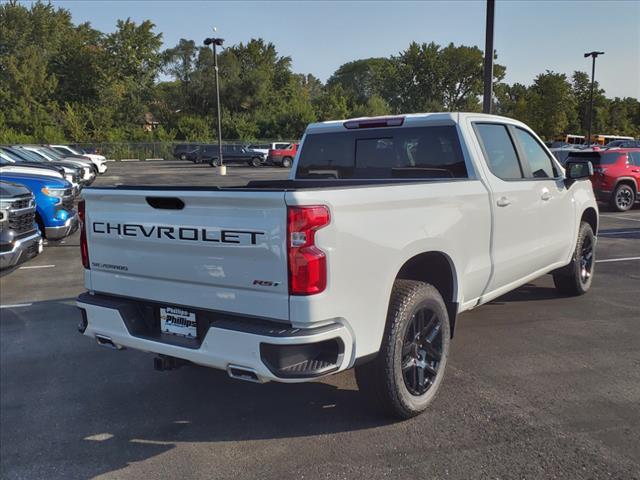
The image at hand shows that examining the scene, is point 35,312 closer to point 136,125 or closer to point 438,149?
point 438,149

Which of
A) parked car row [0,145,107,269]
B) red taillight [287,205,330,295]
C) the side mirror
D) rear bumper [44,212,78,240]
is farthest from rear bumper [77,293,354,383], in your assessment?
rear bumper [44,212,78,240]

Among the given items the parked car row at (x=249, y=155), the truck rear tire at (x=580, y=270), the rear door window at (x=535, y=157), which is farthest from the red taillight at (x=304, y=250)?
the parked car row at (x=249, y=155)

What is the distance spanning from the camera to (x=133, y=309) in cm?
351

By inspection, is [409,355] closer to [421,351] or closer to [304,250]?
[421,351]

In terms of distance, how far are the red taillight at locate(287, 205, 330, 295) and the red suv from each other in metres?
14.2

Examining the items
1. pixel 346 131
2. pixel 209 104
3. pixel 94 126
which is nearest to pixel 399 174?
pixel 346 131

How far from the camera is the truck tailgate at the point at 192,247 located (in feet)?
9.42

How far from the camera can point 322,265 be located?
2.84 meters

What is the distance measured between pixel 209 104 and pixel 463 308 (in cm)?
6934

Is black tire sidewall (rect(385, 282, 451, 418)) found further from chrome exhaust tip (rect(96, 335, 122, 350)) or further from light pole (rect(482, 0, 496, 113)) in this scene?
light pole (rect(482, 0, 496, 113))

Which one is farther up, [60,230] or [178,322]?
[178,322]

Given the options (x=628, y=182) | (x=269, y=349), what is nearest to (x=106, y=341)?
(x=269, y=349)

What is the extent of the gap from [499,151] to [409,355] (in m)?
2.11

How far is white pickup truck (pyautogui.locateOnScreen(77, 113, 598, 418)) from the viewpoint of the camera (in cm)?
286
